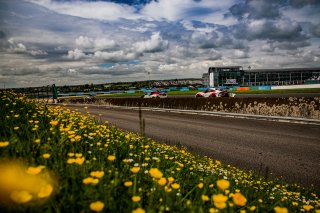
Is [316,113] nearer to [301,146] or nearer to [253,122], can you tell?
[253,122]

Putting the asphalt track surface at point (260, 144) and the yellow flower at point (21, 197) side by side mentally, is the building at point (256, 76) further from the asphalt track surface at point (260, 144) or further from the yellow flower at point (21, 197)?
the yellow flower at point (21, 197)

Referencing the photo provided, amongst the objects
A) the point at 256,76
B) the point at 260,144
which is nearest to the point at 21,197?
the point at 260,144

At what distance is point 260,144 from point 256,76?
11953cm

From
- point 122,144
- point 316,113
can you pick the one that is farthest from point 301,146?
point 122,144

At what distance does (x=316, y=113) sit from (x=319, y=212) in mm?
13407

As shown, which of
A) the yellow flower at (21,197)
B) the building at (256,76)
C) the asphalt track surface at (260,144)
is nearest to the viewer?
the yellow flower at (21,197)

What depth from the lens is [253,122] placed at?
534 inches

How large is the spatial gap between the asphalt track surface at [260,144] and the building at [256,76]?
10354 cm

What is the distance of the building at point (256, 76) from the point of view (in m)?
113

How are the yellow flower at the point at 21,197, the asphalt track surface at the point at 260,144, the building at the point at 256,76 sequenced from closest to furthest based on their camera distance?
the yellow flower at the point at 21,197, the asphalt track surface at the point at 260,144, the building at the point at 256,76

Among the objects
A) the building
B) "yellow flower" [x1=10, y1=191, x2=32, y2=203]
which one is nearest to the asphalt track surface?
"yellow flower" [x1=10, y1=191, x2=32, y2=203]

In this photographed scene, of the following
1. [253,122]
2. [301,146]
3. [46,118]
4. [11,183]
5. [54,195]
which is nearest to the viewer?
[11,183]

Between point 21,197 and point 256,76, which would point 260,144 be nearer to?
point 21,197

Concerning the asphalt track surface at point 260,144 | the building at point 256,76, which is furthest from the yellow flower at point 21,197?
the building at point 256,76
